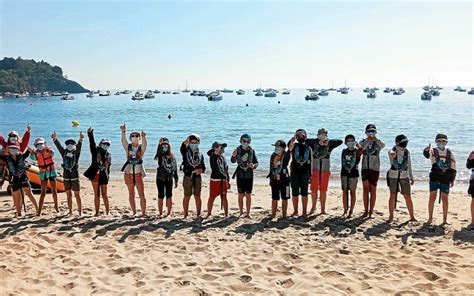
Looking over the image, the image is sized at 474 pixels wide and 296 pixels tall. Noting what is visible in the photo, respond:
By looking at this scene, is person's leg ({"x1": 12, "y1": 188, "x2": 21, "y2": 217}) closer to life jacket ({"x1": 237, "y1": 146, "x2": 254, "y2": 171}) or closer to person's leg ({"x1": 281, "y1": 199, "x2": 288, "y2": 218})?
life jacket ({"x1": 237, "y1": 146, "x2": 254, "y2": 171})

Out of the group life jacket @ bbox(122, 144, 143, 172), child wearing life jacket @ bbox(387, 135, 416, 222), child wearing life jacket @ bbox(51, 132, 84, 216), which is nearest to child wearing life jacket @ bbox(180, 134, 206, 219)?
life jacket @ bbox(122, 144, 143, 172)

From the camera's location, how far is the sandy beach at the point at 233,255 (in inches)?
228

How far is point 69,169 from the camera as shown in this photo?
937 cm

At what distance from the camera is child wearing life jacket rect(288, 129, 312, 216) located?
905 cm

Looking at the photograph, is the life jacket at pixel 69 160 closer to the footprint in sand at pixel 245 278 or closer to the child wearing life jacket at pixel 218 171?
the child wearing life jacket at pixel 218 171

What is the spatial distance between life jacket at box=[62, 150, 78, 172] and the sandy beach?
3.85ft

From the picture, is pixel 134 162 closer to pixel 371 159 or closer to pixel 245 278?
pixel 245 278

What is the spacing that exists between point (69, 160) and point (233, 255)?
4769 mm

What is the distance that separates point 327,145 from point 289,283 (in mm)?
4249

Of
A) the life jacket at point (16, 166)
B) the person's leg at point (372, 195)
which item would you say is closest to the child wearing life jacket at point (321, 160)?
the person's leg at point (372, 195)

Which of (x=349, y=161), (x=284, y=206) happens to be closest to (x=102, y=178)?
(x=284, y=206)

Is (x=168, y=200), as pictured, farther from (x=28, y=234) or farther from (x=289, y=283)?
(x=289, y=283)

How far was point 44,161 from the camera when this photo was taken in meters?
9.52

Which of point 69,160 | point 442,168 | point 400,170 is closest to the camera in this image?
point 442,168
